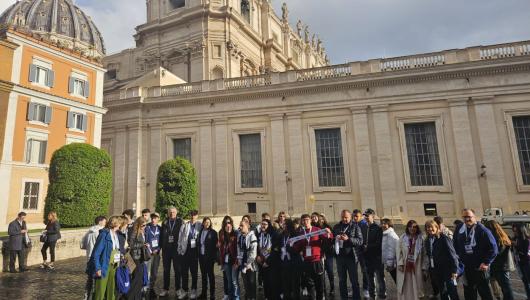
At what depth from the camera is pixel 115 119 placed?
95.7 ft

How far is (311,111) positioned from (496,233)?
62.3 ft

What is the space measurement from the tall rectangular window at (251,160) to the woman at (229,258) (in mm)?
17979

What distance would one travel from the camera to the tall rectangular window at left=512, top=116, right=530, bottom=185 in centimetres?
2080

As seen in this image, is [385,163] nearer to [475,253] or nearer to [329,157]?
[329,157]

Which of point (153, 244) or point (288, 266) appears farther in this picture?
point (153, 244)

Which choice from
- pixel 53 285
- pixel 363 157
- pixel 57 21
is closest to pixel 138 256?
pixel 53 285

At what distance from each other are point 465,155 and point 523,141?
3.66m

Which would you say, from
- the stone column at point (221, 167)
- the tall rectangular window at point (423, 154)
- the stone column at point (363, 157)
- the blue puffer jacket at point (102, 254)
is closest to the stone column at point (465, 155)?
the tall rectangular window at point (423, 154)

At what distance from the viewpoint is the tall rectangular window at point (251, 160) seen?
2592 cm

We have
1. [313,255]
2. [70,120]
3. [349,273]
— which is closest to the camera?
[313,255]

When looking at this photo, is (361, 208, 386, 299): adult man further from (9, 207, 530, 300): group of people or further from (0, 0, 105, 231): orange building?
(0, 0, 105, 231): orange building

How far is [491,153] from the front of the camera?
2111 centimetres

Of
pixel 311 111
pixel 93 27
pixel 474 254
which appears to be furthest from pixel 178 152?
pixel 93 27

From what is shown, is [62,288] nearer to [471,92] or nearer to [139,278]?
[139,278]
